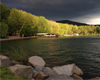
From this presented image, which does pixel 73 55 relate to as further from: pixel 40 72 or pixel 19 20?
pixel 19 20

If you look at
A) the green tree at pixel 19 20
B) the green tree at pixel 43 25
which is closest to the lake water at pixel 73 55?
the green tree at pixel 19 20

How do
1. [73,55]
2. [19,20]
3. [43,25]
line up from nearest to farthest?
1. [73,55]
2. [19,20]
3. [43,25]

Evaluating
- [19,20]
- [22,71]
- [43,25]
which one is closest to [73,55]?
[22,71]

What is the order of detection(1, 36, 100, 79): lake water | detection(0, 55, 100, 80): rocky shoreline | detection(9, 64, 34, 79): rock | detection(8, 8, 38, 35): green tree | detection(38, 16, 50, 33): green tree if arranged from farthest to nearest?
detection(38, 16, 50, 33): green tree
detection(8, 8, 38, 35): green tree
detection(1, 36, 100, 79): lake water
detection(9, 64, 34, 79): rock
detection(0, 55, 100, 80): rocky shoreline

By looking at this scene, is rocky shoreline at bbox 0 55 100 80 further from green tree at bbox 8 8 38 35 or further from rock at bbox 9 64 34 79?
green tree at bbox 8 8 38 35

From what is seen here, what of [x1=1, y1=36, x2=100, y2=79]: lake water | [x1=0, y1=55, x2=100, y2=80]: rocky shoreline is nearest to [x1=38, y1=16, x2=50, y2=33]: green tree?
[x1=1, y1=36, x2=100, y2=79]: lake water

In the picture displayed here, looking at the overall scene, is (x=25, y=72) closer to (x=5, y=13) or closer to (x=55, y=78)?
(x=55, y=78)

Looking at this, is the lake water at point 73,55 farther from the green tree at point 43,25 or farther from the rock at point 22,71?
the green tree at point 43,25

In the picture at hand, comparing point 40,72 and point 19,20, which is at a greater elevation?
point 19,20

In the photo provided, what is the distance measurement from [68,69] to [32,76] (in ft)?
10.0

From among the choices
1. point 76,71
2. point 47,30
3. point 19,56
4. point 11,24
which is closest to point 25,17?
point 11,24

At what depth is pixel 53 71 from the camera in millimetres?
10656

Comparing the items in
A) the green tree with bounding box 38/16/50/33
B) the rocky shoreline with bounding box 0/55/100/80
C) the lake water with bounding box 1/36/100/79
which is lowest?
the lake water with bounding box 1/36/100/79

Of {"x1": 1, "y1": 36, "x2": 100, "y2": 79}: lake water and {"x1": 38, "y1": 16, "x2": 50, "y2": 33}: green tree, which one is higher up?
{"x1": 38, "y1": 16, "x2": 50, "y2": 33}: green tree
